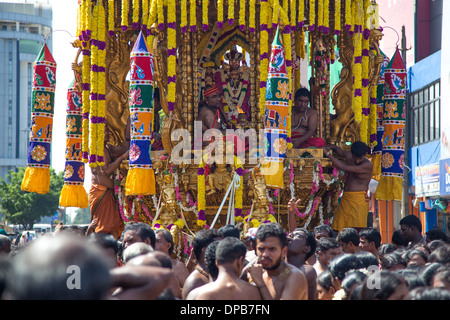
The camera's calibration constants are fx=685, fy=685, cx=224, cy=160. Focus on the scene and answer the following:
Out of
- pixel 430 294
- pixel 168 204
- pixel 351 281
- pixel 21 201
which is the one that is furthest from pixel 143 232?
pixel 21 201

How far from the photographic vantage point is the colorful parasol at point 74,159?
11.2 metres

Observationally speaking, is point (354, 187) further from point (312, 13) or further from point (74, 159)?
point (74, 159)

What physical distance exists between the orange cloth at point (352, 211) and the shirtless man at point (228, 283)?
265 inches

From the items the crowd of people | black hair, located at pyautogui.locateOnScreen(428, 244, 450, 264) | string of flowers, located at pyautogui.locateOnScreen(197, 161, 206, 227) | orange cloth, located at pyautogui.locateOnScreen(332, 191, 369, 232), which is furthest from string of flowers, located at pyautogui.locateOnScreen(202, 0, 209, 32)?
black hair, located at pyautogui.locateOnScreen(428, 244, 450, 264)

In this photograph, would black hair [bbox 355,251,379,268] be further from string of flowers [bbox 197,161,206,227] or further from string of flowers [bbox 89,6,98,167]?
string of flowers [bbox 89,6,98,167]

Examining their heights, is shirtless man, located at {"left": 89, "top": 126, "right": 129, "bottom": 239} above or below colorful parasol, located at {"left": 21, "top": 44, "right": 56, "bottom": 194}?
below

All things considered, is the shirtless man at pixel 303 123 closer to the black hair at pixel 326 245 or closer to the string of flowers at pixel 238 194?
the string of flowers at pixel 238 194

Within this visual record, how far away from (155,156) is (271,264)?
6432 mm

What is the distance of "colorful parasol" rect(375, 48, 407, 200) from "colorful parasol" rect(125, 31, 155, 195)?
4.10 meters

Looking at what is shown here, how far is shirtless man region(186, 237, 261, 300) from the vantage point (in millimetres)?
4004

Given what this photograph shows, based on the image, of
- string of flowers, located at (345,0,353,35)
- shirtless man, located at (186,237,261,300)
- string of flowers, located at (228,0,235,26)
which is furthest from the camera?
string of flowers, located at (345,0,353,35)

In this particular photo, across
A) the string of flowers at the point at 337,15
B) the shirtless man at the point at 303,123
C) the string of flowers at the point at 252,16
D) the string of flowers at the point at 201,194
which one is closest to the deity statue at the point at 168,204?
the string of flowers at the point at 201,194

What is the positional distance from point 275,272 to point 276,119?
17.6 feet

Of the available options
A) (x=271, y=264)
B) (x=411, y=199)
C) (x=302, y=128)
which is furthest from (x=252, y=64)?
(x=411, y=199)
